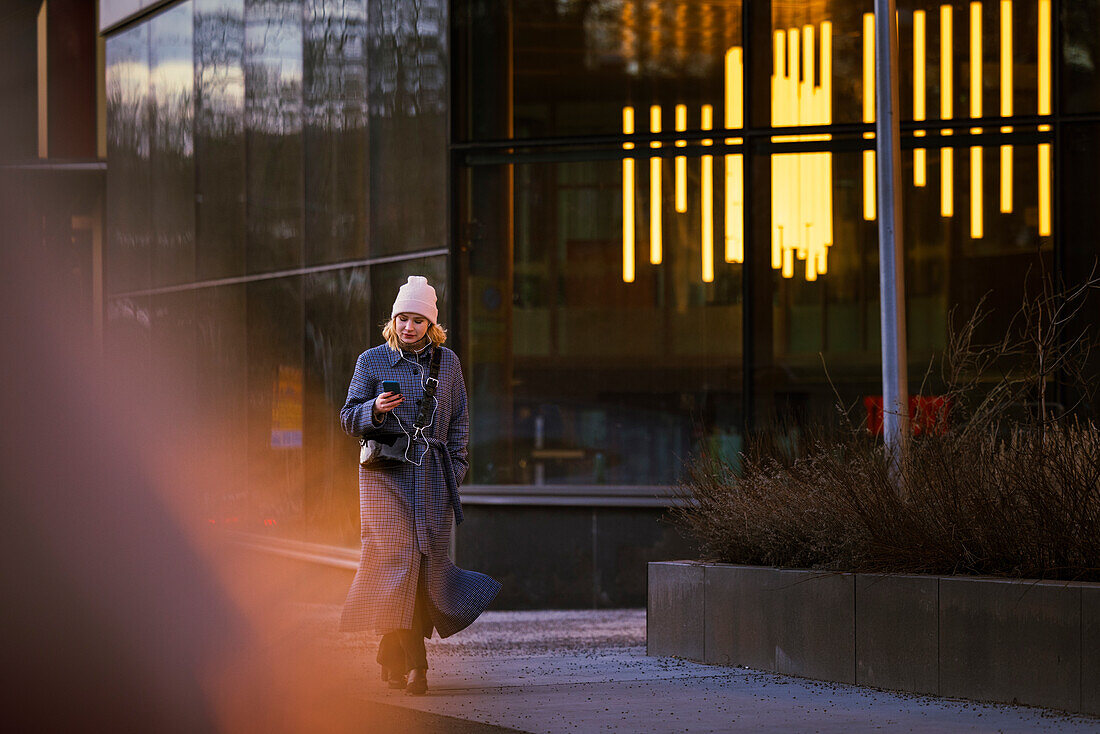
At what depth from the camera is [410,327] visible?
25.2ft

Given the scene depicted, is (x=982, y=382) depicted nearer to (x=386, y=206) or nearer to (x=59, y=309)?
(x=386, y=206)

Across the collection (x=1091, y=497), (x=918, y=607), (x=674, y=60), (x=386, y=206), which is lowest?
(x=918, y=607)

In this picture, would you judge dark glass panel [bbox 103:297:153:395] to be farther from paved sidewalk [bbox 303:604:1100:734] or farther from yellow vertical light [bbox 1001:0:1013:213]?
yellow vertical light [bbox 1001:0:1013:213]

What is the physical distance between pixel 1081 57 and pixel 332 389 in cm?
717

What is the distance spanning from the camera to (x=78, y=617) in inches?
387

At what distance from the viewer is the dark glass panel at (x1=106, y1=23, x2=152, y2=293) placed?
1881 cm

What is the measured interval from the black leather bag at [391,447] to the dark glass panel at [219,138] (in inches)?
369

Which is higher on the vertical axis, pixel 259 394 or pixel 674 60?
pixel 674 60

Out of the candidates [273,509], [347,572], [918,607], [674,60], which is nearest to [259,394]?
[273,509]

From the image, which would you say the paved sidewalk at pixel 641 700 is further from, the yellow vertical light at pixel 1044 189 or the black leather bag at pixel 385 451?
the yellow vertical light at pixel 1044 189

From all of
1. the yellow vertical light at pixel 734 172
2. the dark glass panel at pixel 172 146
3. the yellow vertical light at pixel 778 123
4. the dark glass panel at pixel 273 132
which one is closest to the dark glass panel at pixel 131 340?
the dark glass panel at pixel 172 146

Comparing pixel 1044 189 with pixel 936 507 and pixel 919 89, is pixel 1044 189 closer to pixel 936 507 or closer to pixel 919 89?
pixel 919 89

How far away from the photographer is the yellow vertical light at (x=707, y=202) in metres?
13.0

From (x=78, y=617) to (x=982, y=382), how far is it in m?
6.91
